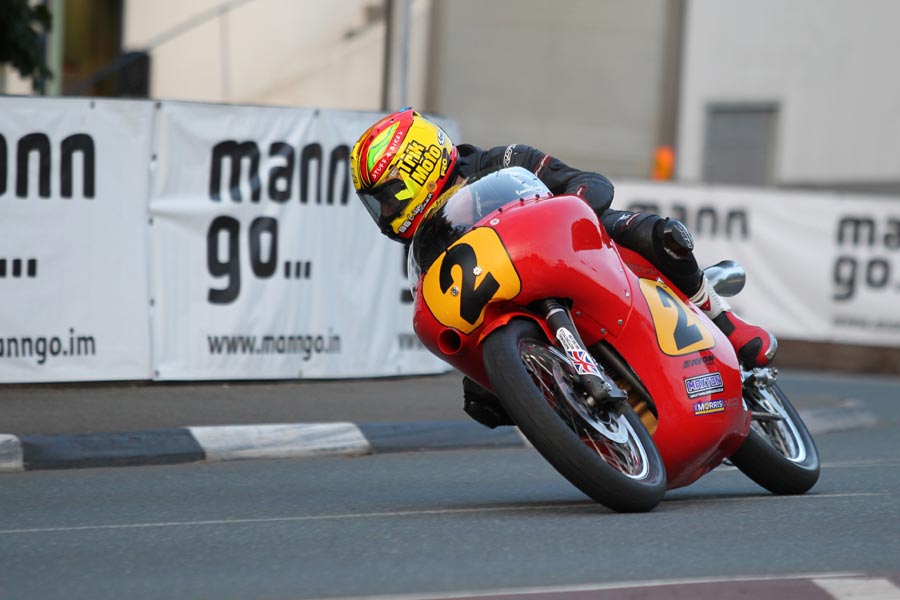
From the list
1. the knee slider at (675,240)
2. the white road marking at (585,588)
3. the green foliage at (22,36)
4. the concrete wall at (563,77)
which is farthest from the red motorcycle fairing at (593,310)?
the concrete wall at (563,77)

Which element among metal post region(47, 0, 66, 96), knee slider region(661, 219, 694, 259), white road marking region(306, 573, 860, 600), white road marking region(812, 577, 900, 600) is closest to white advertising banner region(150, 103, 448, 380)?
knee slider region(661, 219, 694, 259)

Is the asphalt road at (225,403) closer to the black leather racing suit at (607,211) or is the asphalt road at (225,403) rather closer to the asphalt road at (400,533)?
the asphalt road at (400,533)

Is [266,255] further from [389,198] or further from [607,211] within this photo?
[389,198]

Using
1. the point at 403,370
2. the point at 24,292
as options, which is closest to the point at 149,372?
the point at 24,292

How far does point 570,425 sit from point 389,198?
1.08 m

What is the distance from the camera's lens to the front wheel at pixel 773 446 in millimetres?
6480

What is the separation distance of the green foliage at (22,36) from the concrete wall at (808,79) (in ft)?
33.8

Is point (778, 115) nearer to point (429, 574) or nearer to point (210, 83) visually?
point (210, 83)

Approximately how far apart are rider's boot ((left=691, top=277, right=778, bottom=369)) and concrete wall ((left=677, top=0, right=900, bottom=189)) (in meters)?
14.0

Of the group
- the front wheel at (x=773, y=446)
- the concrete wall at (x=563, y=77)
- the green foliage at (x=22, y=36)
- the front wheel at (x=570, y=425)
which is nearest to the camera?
the front wheel at (x=570, y=425)

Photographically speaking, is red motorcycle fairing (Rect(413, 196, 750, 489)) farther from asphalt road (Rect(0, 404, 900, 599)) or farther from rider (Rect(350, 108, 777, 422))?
asphalt road (Rect(0, 404, 900, 599))

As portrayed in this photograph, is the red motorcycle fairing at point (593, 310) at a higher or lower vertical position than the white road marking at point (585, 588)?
higher

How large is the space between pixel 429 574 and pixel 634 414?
1.16m

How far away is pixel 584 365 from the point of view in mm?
5473
